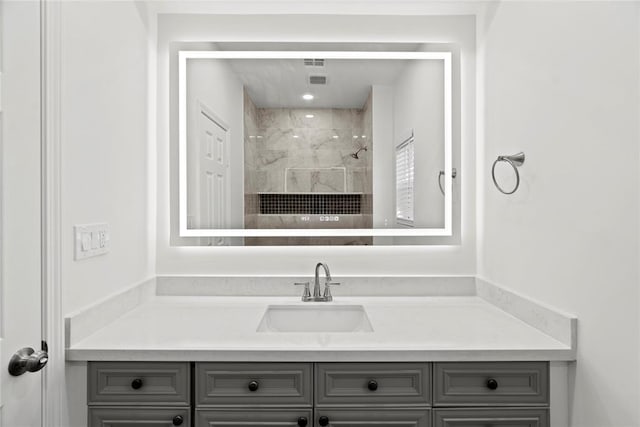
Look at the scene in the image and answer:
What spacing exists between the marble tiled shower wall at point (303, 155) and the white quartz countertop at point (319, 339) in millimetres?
530

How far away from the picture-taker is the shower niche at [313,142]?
2072 mm

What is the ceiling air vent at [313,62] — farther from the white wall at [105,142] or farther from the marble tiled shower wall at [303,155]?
the white wall at [105,142]

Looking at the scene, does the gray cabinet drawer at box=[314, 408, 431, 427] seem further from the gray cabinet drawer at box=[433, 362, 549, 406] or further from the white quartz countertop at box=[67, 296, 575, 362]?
the white quartz countertop at box=[67, 296, 575, 362]

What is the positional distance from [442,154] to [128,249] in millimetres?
1441

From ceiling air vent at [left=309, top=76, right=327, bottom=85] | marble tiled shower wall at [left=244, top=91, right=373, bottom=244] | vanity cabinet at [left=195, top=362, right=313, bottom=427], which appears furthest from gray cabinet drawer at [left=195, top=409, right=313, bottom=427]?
ceiling air vent at [left=309, top=76, right=327, bottom=85]

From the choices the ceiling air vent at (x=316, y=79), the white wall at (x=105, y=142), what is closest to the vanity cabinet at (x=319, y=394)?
the white wall at (x=105, y=142)

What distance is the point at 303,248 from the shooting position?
2.08 meters

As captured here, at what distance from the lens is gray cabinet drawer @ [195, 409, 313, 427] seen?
4.47 feet

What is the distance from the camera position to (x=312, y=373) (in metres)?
1.36

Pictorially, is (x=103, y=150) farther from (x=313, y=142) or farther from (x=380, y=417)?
(x=380, y=417)

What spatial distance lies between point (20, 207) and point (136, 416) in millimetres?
709

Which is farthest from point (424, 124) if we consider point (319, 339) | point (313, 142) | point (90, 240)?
point (90, 240)

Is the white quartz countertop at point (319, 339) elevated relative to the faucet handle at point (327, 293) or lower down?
lower down

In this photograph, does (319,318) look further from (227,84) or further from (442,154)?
(227,84)
